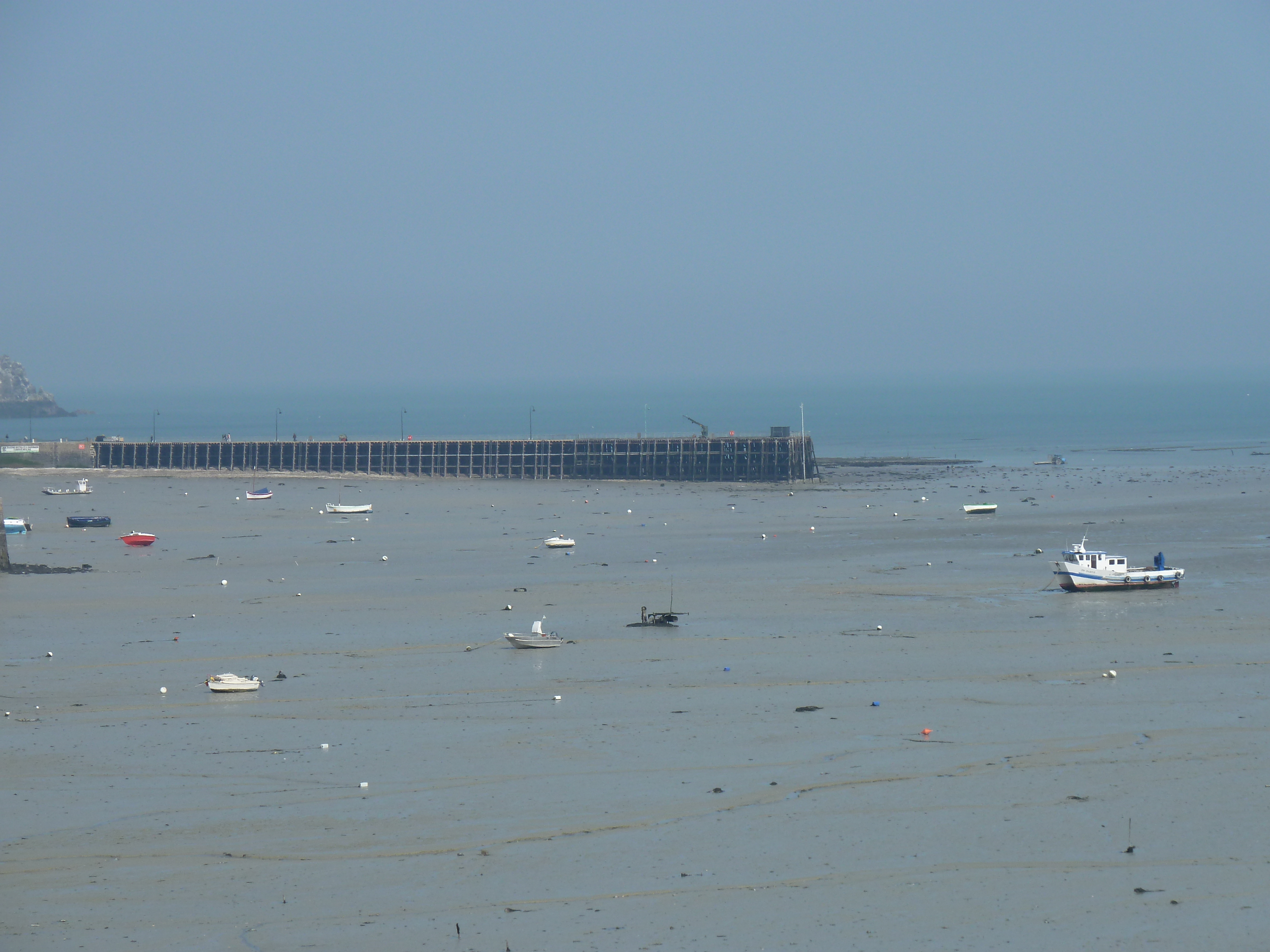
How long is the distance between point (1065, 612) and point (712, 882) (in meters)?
29.7

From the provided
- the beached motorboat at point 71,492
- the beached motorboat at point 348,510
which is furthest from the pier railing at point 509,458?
the beached motorboat at point 348,510

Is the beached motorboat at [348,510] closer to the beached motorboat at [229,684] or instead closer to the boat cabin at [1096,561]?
the boat cabin at [1096,561]

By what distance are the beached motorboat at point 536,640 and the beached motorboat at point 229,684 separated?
8608 millimetres

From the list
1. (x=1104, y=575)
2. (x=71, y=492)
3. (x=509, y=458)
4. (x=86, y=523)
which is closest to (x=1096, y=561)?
(x=1104, y=575)

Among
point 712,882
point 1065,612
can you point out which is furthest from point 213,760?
point 1065,612

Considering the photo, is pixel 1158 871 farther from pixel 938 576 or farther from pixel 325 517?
pixel 325 517

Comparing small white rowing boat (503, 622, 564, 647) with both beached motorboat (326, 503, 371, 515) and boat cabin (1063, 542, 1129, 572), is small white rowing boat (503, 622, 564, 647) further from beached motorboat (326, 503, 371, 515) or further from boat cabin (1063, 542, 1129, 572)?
beached motorboat (326, 503, 371, 515)

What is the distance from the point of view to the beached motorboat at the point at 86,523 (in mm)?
80062

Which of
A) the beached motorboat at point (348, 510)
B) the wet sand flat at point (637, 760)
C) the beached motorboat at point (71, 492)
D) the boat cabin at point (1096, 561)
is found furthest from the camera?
the beached motorboat at point (71, 492)

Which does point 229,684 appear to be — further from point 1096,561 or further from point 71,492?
point 71,492

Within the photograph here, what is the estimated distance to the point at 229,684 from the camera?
36031 mm

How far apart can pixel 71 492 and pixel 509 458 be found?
35.7m

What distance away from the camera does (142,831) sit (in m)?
25.1

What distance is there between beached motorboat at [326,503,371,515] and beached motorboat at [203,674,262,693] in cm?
5277
